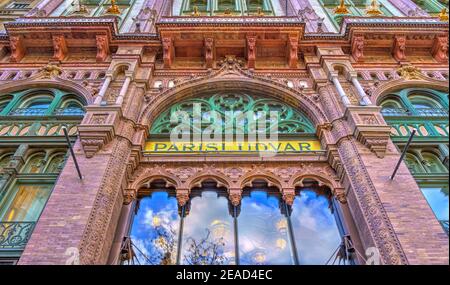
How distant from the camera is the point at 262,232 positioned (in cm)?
892

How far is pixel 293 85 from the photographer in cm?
1348

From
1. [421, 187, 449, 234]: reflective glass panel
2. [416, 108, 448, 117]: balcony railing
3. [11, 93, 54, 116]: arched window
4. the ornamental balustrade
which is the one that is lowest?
[421, 187, 449, 234]: reflective glass panel

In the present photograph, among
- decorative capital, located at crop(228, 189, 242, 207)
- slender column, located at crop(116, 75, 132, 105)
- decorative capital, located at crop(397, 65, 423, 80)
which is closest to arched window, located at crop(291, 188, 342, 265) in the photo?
decorative capital, located at crop(228, 189, 242, 207)

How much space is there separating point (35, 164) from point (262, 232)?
639cm

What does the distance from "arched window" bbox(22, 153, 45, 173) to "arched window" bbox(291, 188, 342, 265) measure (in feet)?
22.2

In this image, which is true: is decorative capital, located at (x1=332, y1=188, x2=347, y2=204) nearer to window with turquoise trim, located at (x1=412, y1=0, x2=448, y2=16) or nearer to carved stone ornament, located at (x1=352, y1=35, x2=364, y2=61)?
carved stone ornament, located at (x1=352, y1=35, x2=364, y2=61)

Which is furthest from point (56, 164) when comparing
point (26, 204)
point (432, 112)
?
point (432, 112)

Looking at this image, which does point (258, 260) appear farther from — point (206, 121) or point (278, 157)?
point (206, 121)

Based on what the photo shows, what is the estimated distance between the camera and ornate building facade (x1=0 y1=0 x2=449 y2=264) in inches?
324

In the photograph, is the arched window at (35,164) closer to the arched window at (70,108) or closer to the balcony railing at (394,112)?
the arched window at (70,108)

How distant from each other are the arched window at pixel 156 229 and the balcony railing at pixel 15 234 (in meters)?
2.24

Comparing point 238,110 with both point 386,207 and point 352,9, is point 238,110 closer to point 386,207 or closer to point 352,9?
point 386,207

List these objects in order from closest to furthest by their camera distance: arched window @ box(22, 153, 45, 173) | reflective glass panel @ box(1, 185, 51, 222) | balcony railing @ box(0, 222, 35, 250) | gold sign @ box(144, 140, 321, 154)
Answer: balcony railing @ box(0, 222, 35, 250) → reflective glass panel @ box(1, 185, 51, 222) → arched window @ box(22, 153, 45, 173) → gold sign @ box(144, 140, 321, 154)
